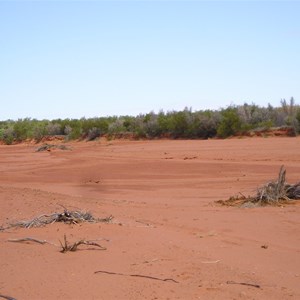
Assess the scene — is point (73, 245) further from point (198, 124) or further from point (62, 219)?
point (198, 124)

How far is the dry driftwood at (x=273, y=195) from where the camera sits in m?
12.2

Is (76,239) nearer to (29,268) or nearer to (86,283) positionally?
(29,268)

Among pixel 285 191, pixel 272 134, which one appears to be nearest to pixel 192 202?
pixel 285 191

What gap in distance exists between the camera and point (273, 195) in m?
12.3

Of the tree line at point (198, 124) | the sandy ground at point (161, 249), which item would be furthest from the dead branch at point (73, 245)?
the tree line at point (198, 124)

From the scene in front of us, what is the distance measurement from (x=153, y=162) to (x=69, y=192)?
8.87 m

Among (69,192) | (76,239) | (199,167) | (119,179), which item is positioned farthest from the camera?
(199,167)

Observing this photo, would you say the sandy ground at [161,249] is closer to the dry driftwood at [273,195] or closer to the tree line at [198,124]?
the dry driftwood at [273,195]

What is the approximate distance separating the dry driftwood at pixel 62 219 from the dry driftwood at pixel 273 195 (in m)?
4.31

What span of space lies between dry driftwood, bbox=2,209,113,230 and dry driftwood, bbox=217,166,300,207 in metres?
4.31

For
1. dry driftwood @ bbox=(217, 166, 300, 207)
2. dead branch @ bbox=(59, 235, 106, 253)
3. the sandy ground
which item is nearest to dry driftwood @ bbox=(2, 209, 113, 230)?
the sandy ground

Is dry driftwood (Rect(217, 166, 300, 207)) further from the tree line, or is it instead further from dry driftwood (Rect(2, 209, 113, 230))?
the tree line

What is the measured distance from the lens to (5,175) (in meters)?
23.5

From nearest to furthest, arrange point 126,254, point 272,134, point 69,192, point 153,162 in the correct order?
point 126,254 → point 69,192 → point 153,162 → point 272,134
